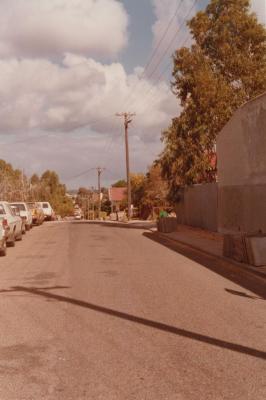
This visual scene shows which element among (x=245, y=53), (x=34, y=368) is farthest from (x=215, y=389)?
(x=245, y=53)

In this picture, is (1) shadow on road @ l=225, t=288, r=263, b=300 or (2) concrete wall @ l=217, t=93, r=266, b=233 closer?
(1) shadow on road @ l=225, t=288, r=263, b=300

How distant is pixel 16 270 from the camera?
14.6 m

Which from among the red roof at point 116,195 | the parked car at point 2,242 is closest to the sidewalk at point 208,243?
the parked car at point 2,242

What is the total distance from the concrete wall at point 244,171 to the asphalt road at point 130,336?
622cm

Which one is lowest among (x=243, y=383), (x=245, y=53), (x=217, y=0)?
(x=243, y=383)

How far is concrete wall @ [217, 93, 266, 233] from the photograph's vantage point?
19.1 metres

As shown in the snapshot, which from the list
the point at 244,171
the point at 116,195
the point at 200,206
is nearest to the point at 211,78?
the point at 200,206

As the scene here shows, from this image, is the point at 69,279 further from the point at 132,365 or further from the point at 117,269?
the point at 132,365

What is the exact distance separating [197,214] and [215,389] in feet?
80.2

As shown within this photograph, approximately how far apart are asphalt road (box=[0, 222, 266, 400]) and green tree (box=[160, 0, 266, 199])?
16.0 metres

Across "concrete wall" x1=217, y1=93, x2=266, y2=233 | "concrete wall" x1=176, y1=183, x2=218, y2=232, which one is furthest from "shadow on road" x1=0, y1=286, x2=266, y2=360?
"concrete wall" x1=176, y1=183, x2=218, y2=232

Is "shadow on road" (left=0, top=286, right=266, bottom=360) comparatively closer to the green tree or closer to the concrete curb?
the concrete curb

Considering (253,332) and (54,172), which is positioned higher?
(54,172)

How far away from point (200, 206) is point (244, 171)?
25.6 feet
